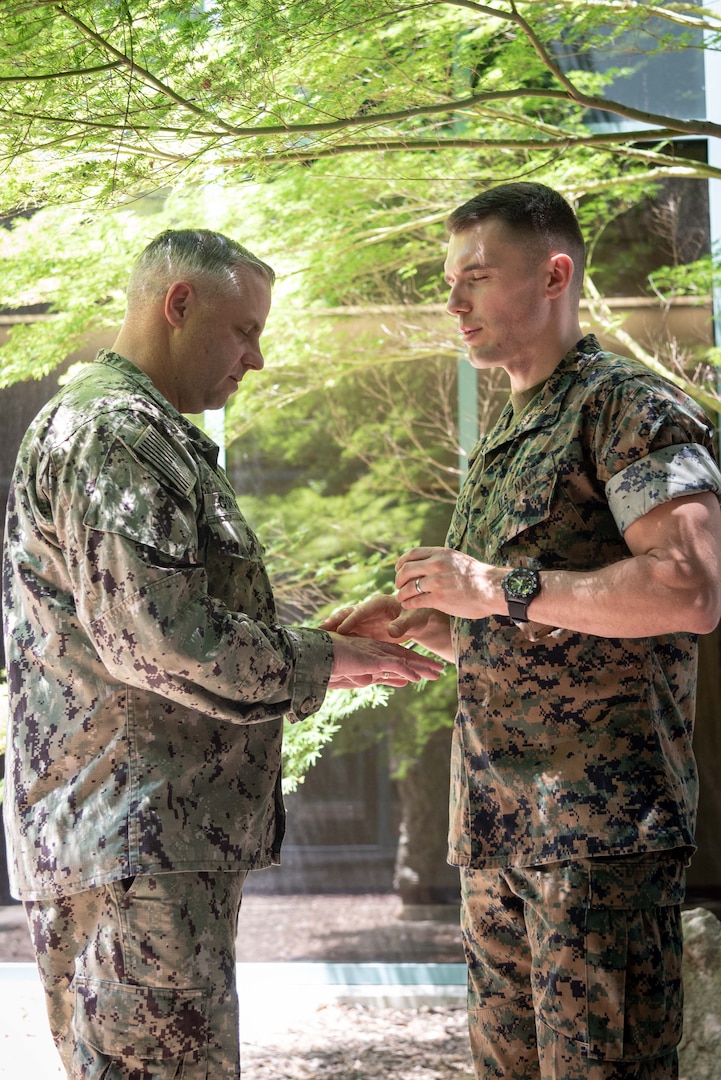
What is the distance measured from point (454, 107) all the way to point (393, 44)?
0.52 metres

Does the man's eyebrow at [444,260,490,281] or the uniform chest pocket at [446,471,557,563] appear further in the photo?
the man's eyebrow at [444,260,490,281]

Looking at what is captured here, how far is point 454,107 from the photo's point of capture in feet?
8.15

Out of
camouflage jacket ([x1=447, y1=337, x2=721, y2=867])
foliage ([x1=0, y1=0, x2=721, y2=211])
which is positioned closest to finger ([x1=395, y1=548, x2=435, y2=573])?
camouflage jacket ([x1=447, y1=337, x2=721, y2=867])

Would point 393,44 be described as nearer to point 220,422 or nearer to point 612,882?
point 220,422

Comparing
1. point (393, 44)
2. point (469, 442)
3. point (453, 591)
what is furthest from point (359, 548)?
point (453, 591)

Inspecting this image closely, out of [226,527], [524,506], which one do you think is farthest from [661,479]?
[226,527]

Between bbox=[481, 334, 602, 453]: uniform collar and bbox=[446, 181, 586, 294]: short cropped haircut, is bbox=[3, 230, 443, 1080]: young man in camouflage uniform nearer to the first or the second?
bbox=[481, 334, 602, 453]: uniform collar

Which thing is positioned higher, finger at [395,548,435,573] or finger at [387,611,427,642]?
finger at [395,548,435,573]

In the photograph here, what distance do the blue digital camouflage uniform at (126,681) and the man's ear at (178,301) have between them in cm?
18

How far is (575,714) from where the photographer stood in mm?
1845

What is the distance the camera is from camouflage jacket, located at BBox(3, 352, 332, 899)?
66.7 inches

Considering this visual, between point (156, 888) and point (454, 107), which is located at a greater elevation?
point (454, 107)

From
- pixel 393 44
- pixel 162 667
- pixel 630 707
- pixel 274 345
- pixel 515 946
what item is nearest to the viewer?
pixel 162 667

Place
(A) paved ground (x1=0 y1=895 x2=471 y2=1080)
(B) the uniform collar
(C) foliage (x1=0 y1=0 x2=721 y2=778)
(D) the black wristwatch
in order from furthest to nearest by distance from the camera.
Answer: (A) paved ground (x1=0 y1=895 x2=471 y2=1080), (C) foliage (x1=0 y1=0 x2=721 y2=778), (B) the uniform collar, (D) the black wristwatch
